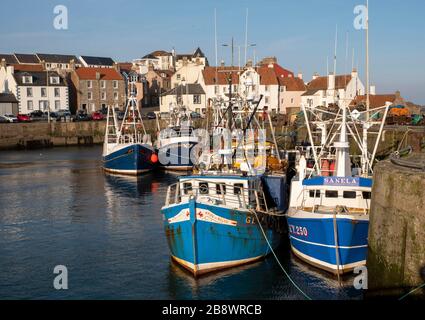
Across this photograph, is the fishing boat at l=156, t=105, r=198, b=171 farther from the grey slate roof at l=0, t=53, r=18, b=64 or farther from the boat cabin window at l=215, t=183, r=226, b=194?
the grey slate roof at l=0, t=53, r=18, b=64

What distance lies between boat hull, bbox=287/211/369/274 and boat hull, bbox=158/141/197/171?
29338 mm

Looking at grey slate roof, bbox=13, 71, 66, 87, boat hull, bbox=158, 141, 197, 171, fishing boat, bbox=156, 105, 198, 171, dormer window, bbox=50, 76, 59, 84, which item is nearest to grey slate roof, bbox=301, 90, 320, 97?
fishing boat, bbox=156, 105, 198, 171

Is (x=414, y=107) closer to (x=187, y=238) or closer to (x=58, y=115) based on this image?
(x=58, y=115)

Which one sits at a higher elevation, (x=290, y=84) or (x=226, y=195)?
(x=290, y=84)

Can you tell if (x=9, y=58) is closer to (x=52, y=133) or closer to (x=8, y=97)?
(x=8, y=97)

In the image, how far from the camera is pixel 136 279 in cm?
1727

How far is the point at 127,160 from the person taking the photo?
44000 millimetres

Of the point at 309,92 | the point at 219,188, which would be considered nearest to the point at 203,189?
the point at 219,188

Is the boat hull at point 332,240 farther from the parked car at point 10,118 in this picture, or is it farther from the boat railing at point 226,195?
the parked car at point 10,118

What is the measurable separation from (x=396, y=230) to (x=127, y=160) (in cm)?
3438

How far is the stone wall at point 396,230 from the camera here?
10.9 m

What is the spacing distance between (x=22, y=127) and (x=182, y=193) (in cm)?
5391

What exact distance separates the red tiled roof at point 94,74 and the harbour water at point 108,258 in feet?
176
